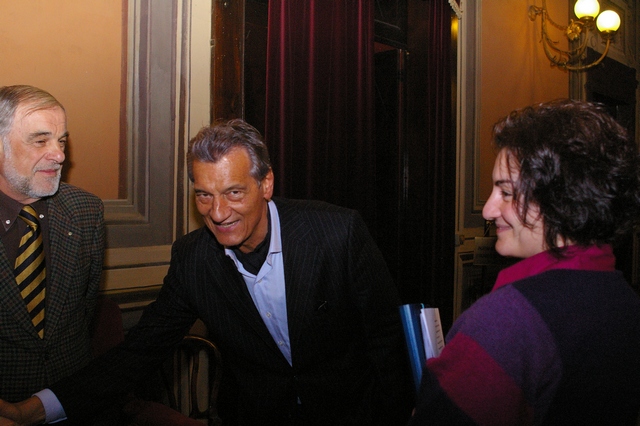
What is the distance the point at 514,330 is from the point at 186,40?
225cm

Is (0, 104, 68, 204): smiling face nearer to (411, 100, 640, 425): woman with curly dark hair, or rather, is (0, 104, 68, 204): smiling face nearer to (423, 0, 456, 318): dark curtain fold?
(411, 100, 640, 425): woman with curly dark hair

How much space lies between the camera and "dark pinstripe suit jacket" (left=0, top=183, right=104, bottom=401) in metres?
1.74

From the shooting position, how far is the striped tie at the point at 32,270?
1797 mm

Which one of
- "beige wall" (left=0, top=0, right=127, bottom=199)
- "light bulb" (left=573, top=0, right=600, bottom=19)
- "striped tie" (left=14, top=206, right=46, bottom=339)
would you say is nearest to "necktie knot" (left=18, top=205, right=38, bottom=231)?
"striped tie" (left=14, top=206, right=46, bottom=339)

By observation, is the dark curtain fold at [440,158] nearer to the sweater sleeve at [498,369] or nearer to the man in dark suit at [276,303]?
the man in dark suit at [276,303]

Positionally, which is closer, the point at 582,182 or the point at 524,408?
the point at 524,408

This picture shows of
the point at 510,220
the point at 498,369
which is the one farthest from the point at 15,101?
the point at 498,369

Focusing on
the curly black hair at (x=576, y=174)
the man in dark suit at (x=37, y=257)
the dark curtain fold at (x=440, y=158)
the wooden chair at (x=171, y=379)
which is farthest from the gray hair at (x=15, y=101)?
the dark curtain fold at (x=440, y=158)

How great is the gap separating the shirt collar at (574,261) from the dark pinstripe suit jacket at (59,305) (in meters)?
1.57

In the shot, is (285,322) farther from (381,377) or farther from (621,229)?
(621,229)

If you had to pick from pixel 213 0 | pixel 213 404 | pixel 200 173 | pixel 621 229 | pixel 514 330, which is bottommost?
pixel 213 404

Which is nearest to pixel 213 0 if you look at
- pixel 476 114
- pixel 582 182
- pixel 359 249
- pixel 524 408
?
pixel 359 249

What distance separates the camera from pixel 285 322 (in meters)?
1.73

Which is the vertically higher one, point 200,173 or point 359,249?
point 200,173
